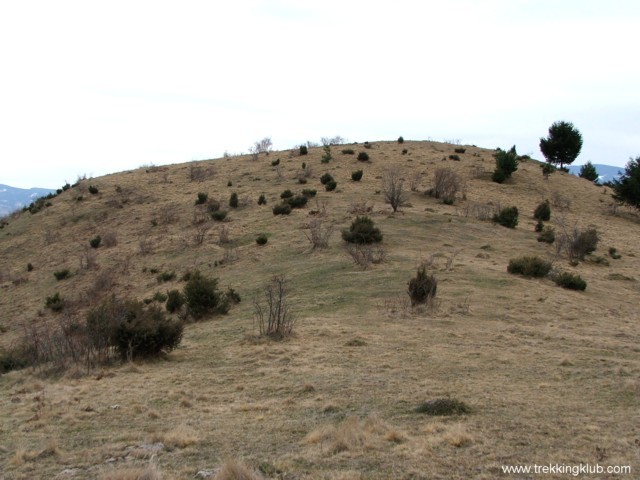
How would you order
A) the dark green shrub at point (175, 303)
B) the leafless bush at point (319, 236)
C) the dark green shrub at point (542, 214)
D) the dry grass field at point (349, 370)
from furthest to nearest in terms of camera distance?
the dark green shrub at point (542, 214) → the leafless bush at point (319, 236) → the dark green shrub at point (175, 303) → the dry grass field at point (349, 370)

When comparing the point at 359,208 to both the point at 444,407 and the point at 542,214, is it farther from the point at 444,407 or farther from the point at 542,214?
the point at 444,407

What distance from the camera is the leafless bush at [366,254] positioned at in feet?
67.4

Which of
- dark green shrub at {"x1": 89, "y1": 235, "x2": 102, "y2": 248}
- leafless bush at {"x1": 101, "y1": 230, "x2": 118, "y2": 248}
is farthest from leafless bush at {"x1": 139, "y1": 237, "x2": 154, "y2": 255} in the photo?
dark green shrub at {"x1": 89, "y1": 235, "x2": 102, "y2": 248}

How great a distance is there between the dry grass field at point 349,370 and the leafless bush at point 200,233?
227 millimetres

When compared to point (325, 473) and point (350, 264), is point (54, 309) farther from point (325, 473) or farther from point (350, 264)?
point (325, 473)

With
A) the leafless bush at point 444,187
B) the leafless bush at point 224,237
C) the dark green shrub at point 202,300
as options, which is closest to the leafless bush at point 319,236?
the leafless bush at point 224,237

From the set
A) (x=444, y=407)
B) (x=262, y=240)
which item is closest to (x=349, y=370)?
(x=444, y=407)

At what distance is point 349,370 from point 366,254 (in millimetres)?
11130

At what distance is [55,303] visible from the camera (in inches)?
1007

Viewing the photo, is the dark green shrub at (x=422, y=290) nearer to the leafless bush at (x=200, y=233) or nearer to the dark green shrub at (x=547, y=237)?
the dark green shrub at (x=547, y=237)

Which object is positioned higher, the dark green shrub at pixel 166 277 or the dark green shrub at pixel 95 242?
the dark green shrub at pixel 95 242

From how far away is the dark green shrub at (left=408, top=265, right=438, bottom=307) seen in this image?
1523 centimetres

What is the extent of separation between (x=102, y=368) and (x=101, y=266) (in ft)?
63.8

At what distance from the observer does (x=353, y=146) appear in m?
54.6
